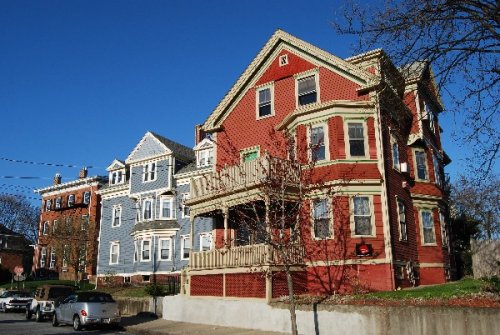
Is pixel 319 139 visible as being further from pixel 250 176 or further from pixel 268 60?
pixel 268 60

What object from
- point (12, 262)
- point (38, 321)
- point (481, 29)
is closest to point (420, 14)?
point (481, 29)

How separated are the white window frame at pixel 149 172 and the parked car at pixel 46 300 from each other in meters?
15.8

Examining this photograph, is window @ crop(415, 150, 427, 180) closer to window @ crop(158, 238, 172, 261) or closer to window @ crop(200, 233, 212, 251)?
window @ crop(200, 233, 212, 251)

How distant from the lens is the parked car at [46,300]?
25.5 m

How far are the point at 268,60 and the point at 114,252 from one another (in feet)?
89.0

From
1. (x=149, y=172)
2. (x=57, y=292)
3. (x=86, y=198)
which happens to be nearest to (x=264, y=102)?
(x=57, y=292)

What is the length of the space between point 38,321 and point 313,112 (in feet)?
61.4

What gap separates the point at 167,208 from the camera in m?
40.0

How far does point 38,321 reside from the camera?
2559 centimetres

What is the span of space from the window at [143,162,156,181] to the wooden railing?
18102 mm

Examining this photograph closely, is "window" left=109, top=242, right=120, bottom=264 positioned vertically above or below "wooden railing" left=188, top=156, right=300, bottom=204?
below

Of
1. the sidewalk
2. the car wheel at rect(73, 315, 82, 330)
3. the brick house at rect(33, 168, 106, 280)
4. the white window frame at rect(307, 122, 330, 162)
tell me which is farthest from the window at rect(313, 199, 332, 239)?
the brick house at rect(33, 168, 106, 280)

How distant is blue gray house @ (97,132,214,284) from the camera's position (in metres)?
38.6

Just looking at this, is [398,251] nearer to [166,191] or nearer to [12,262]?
[166,191]
